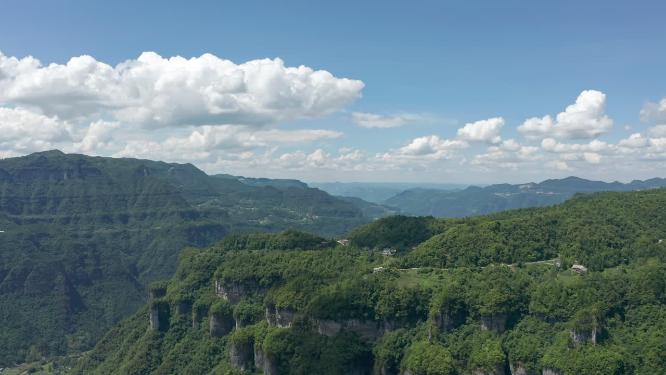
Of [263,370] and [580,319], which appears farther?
[263,370]

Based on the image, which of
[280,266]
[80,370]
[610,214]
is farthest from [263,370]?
[610,214]

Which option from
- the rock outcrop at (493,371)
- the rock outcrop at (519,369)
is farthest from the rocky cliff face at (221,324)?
the rock outcrop at (519,369)

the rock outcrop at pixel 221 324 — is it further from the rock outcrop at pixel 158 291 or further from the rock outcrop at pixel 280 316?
the rock outcrop at pixel 158 291

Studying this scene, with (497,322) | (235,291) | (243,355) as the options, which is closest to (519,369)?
(497,322)

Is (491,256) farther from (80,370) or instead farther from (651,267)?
(80,370)

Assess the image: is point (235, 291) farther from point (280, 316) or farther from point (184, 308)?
point (280, 316)

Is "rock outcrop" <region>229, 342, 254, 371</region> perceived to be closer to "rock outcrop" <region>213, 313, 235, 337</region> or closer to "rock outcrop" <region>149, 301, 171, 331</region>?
"rock outcrop" <region>213, 313, 235, 337</region>

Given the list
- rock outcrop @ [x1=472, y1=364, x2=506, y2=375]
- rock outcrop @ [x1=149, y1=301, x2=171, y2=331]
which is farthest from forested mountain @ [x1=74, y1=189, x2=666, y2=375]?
rock outcrop @ [x1=149, y1=301, x2=171, y2=331]

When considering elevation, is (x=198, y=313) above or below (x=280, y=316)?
below
